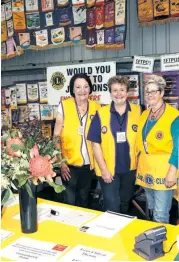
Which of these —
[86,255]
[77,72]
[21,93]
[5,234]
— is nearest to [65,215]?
[5,234]

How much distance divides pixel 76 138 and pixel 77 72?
161 centimetres

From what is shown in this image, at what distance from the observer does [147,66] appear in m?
4.10

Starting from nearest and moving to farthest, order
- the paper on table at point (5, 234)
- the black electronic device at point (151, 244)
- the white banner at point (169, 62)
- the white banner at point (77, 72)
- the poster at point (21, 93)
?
the black electronic device at point (151, 244), the paper on table at point (5, 234), the white banner at point (169, 62), the white banner at point (77, 72), the poster at point (21, 93)

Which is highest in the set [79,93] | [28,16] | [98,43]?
[28,16]

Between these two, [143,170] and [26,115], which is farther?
[26,115]

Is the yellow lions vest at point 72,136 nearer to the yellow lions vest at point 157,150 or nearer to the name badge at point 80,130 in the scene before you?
the name badge at point 80,130

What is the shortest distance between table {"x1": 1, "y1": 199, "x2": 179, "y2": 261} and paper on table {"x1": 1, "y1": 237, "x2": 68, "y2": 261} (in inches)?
1.6

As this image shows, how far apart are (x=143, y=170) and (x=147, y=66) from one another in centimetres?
163

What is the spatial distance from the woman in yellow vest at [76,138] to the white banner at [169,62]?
1.14 metres

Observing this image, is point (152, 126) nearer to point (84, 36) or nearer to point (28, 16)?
point (84, 36)

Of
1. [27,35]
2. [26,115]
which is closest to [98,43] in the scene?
[27,35]

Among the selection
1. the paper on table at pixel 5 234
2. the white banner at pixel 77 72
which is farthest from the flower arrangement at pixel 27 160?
the white banner at pixel 77 72

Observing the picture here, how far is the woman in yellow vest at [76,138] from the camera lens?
318cm

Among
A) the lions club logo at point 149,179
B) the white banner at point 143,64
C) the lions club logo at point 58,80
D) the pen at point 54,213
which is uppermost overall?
the white banner at point 143,64
